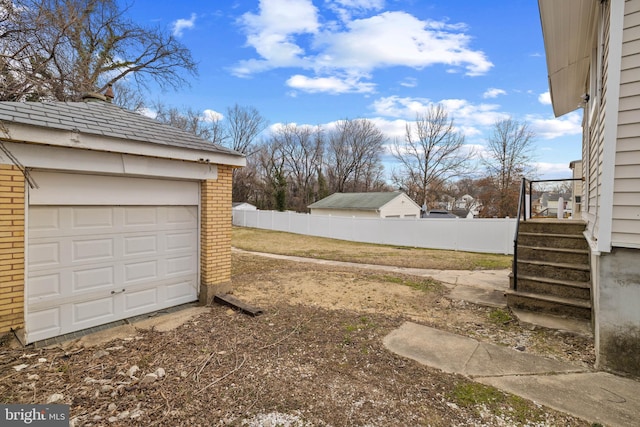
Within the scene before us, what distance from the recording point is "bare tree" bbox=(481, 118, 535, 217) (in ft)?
88.8

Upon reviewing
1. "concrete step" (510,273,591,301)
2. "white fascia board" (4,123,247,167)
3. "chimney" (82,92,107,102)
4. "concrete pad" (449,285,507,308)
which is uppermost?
"chimney" (82,92,107,102)

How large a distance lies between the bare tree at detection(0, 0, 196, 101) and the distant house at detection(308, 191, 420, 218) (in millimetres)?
14851

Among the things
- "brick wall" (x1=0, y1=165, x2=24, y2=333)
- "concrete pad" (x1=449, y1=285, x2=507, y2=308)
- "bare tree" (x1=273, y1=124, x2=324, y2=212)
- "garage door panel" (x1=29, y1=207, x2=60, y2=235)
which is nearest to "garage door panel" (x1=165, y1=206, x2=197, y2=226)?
"garage door panel" (x1=29, y1=207, x2=60, y2=235)

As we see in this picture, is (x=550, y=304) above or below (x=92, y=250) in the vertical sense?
below

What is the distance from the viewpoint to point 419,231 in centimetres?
1529

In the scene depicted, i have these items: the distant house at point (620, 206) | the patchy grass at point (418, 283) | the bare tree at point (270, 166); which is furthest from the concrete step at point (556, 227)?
the bare tree at point (270, 166)

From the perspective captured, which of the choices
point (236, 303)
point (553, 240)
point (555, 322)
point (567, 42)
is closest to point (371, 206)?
point (553, 240)

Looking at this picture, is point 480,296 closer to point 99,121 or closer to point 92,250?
point 92,250

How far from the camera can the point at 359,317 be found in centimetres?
481

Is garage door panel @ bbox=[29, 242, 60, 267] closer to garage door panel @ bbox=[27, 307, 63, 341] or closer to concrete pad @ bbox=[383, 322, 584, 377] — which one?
garage door panel @ bbox=[27, 307, 63, 341]

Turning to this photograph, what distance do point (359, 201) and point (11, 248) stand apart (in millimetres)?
23808

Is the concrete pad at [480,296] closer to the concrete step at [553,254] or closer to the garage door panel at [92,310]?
the concrete step at [553,254]

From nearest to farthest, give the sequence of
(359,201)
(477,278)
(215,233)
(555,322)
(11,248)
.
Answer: (11,248)
(555,322)
(215,233)
(477,278)
(359,201)

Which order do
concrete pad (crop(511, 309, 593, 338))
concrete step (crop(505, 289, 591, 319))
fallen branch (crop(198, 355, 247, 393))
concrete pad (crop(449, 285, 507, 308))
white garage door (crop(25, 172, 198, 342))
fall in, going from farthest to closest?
1. concrete pad (crop(449, 285, 507, 308))
2. concrete step (crop(505, 289, 591, 319))
3. concrete pad (crop(511, 309, 593, 338))
4. white garage door (crop(25, 172, 198, 342))
5. fallen branch (crop(198, 355, 247, 393))
